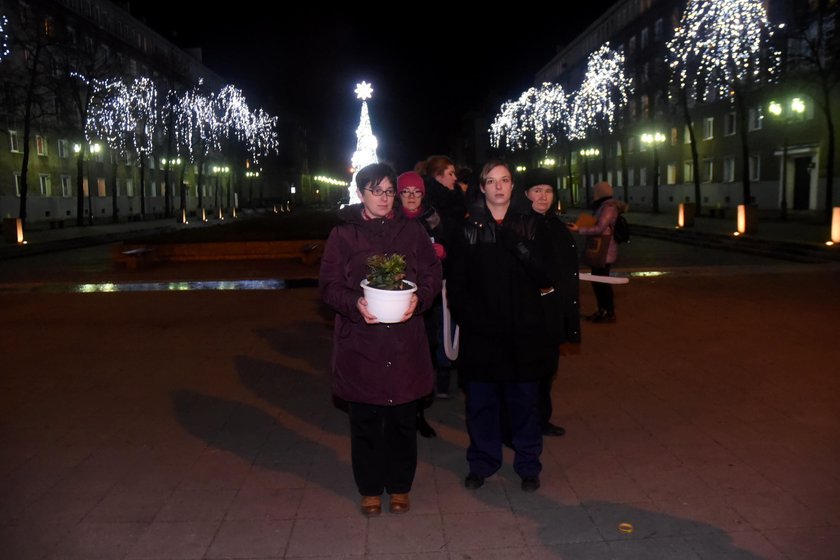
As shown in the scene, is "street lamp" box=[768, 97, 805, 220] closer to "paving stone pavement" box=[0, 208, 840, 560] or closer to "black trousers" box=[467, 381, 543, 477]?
"paving stone pavement" box=[0, 208, 840, 560]

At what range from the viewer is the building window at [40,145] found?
45.7m

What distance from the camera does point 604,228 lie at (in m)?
9.34

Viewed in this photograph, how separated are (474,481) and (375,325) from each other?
4.18ft

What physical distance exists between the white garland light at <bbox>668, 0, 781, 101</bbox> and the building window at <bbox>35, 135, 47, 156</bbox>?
38406 millimetres

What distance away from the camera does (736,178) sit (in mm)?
45438

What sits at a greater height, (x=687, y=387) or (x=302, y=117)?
(x=302, y=117)

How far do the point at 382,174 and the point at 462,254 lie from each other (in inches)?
27.8

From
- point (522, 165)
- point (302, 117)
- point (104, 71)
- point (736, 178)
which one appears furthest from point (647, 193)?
point (302, 117)

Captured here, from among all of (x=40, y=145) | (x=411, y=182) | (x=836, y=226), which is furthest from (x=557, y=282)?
(x=40, y=145)

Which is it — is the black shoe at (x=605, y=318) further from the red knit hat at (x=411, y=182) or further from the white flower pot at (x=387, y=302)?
the white flower pot at (x=387, y=302)

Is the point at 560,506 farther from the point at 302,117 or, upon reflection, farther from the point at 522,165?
the point at 302,117

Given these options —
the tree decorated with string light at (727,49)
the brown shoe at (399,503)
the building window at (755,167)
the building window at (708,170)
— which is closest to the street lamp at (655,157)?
the building window at (708,170)

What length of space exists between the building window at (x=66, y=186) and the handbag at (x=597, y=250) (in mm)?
48077

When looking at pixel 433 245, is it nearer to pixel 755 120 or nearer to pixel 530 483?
pixel 530 483
